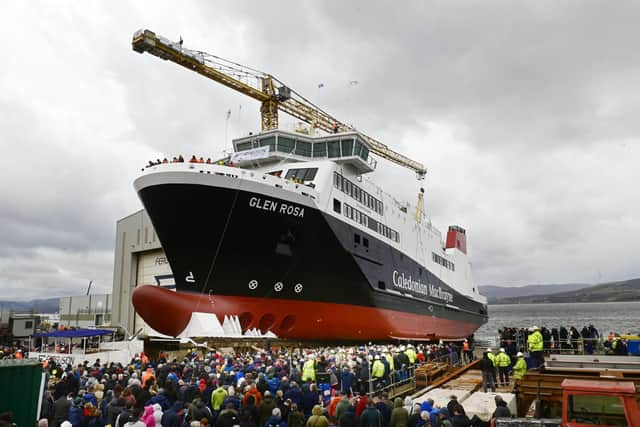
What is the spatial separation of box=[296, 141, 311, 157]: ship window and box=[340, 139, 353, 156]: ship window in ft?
5.98

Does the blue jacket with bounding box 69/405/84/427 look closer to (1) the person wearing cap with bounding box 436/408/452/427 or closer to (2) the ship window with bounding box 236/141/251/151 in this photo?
(1) the person wearing cap with bounding box 436/408/452/427

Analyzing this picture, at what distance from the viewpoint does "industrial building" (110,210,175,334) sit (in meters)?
39.9

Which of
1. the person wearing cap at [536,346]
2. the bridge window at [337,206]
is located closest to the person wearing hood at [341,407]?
the person wearing cap at [536,346]

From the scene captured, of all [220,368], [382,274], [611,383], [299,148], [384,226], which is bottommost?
[220,368]

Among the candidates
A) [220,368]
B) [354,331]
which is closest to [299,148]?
[354,331]

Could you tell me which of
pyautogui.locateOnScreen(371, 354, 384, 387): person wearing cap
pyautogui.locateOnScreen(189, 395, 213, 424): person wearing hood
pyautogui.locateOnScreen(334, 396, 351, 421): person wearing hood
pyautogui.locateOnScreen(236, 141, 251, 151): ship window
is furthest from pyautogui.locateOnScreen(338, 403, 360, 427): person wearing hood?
pyautogui.locateOnScreen(236, 141, 251, 151): ship window

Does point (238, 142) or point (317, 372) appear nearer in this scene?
point (317, 372)

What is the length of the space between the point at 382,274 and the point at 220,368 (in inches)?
573

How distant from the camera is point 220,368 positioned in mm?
13836

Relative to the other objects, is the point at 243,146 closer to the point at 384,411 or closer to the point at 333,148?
the point at 333,148

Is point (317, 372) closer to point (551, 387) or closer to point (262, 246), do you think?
point (551, 387)

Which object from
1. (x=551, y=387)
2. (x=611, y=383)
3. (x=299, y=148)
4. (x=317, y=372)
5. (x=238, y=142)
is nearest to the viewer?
(x=611, y=383)

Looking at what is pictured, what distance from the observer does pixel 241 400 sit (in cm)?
934

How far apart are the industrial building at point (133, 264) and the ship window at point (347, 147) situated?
19964mm
